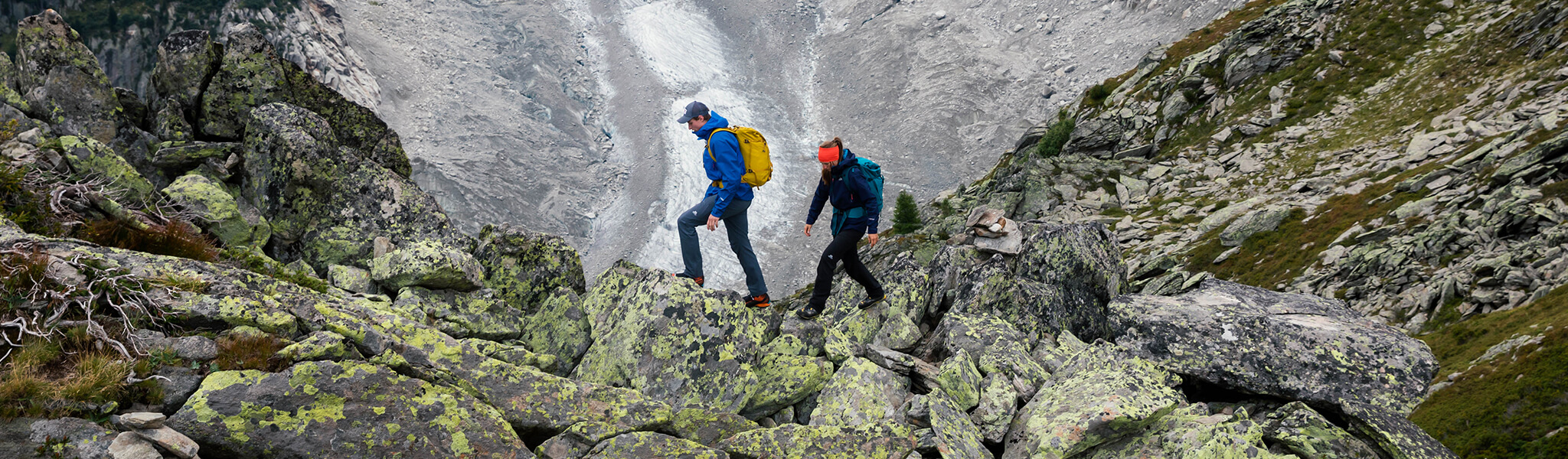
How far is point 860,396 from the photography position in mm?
9664

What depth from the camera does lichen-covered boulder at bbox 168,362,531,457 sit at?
20.0ft

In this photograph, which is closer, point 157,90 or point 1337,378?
point 1337,378

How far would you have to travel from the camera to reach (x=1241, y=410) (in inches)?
338

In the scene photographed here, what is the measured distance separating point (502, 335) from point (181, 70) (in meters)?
8.79

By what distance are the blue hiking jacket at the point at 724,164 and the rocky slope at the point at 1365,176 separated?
12.7m

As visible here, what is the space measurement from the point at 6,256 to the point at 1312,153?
47.4m

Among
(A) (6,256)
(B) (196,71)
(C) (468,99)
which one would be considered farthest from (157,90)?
(C) (468,99)

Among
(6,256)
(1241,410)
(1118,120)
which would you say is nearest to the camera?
(6,256)

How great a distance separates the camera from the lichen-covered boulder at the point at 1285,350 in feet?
30.5

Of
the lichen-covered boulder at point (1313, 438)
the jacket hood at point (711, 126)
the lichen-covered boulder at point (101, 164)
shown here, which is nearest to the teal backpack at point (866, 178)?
the jacket hood at point (711, 126)

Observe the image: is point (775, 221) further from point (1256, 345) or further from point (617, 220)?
point (1256, 345)

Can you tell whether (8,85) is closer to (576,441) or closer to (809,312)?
(576,441)

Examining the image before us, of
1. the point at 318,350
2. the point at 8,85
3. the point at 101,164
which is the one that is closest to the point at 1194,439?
the point at 318,350

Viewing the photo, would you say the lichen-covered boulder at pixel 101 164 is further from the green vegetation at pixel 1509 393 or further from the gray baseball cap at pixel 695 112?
the green vegetation at pixel 1509 393
